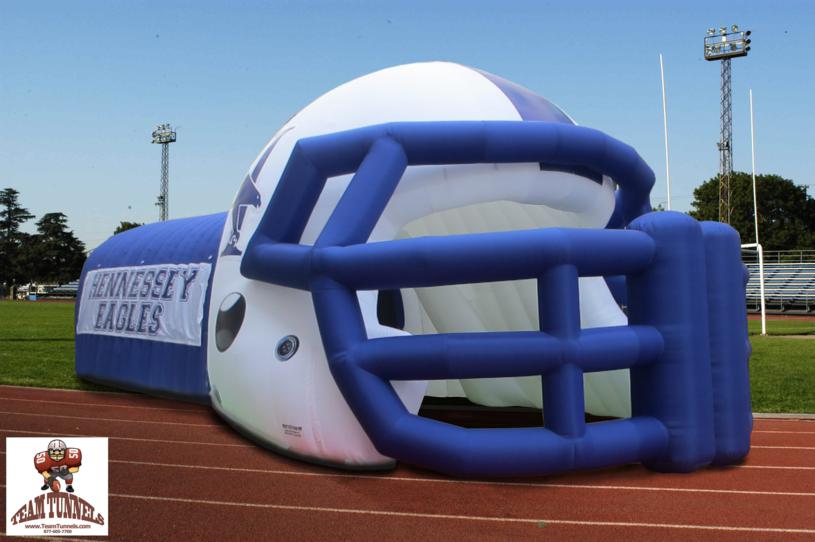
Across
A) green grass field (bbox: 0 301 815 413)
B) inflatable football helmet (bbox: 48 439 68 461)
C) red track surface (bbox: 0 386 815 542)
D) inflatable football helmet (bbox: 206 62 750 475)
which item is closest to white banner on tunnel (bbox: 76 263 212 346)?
green grass field (bbox: 0 301 815 413)

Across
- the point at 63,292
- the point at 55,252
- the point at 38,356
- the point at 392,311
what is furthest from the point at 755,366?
the point at 55,252

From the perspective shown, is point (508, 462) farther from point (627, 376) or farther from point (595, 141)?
point (595, 141)

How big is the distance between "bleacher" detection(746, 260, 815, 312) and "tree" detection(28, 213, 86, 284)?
5002 cm

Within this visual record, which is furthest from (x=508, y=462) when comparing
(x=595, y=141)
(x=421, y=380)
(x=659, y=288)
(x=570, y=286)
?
(x=595, y=141)

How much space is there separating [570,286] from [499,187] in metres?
0.98

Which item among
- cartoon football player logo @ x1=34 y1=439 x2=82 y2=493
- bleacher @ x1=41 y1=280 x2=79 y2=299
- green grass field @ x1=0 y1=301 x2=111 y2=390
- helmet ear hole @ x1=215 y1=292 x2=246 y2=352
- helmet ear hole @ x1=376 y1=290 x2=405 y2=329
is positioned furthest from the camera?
bleacher @ x1=41 y1=280 x2=79 y2=299

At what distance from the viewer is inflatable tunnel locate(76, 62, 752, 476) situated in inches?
183

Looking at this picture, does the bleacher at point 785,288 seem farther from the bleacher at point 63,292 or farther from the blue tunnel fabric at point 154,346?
the bleacher at point 63,292

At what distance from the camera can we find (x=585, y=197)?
18.7 feet

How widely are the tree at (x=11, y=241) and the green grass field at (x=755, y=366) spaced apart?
48.8m

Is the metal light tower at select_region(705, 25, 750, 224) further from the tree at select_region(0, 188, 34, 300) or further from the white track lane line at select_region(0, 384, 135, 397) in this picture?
the tree at select_region(0, 188, 34, 300)

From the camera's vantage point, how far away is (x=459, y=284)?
532 cm

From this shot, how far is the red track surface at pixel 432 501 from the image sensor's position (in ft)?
12.8

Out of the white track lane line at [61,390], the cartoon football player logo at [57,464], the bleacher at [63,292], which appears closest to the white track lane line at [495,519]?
the cartoon football player logo at [57,464]
